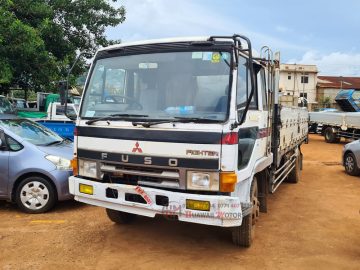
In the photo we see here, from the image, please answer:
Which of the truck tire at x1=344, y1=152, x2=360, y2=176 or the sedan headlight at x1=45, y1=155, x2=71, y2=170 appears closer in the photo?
the sedan headlight at x1=45, y1=155, x2=71, y2=170

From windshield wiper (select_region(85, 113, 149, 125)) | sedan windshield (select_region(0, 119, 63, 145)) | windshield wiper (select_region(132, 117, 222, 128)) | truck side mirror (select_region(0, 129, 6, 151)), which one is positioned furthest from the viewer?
sedan windshield (select_region(0, 119, 63, 145))

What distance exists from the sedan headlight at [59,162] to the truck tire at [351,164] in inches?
306

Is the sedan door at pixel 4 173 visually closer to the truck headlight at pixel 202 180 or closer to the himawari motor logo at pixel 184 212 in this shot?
the himawari motor logo at pixel 184 212

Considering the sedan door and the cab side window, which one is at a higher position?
the cab side window

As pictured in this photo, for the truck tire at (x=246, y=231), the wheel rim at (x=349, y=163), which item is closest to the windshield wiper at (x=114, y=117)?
the truck tire at (x=246, y=231)

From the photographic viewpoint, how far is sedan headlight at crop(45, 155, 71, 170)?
6461 mm

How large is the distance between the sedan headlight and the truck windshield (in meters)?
1.87

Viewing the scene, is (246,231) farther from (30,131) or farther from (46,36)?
(46,36)

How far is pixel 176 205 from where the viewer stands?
4.18 metres

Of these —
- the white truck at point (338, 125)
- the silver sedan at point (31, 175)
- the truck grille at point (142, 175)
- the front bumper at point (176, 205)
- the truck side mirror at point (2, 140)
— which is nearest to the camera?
the front bumper at point (176, 205)

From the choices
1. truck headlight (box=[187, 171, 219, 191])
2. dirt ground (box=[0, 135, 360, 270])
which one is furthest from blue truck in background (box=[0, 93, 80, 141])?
truck headlight (box=[187, 171, 219, 191])

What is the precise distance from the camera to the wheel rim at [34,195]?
252 inches

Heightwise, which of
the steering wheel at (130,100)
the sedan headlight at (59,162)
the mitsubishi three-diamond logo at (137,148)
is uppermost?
the steering wheel at (130,100)

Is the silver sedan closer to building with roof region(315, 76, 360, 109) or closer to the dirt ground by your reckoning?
the dirt ground
